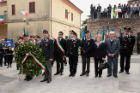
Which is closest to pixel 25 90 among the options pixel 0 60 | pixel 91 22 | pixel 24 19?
pixel 0 60

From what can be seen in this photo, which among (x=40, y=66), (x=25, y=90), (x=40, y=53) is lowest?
(x=25, y=90)

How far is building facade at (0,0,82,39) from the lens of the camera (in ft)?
69.2

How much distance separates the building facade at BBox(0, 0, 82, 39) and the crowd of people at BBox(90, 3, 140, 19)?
5554mm

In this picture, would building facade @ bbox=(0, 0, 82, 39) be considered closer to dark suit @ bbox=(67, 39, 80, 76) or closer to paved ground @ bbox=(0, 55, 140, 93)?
dark suit @ bbox=(67, 39, 80, 76)

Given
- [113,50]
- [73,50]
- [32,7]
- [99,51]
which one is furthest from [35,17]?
[113,50]

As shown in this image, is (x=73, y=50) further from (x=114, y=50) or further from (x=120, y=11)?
(x=120, y=11)

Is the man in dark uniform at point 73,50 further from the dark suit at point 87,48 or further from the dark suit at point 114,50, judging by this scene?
the dark suit at point 114,50

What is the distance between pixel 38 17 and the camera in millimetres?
21484

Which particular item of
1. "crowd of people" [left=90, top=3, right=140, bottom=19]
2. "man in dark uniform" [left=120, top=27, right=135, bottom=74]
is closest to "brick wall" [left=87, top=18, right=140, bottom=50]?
"crowd of people" [left=90, top=3, right=140, bottom=19]

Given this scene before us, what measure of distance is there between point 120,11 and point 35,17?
12.0 m

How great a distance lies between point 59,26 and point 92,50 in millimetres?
17785

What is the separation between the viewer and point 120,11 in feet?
63.1

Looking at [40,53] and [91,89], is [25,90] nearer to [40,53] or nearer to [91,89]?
[40,53]

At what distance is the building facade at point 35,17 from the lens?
21094 mm
